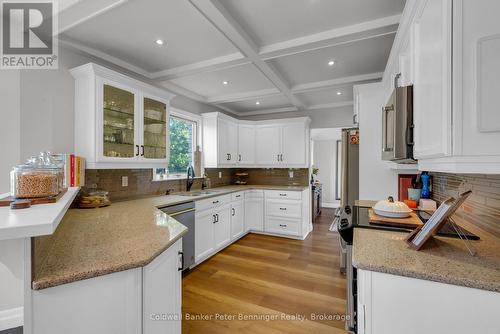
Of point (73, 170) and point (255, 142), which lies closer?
point (73, 170)

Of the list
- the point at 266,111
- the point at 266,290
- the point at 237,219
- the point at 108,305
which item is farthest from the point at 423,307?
the point at 266,111

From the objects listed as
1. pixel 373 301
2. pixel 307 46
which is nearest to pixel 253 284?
pixel 373 301

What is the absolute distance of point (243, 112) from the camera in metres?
5.08

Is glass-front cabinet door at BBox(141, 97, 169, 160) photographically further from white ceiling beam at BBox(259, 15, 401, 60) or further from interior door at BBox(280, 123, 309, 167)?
interior door at BBox(280, 123, 309, 167)

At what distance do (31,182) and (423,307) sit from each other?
182cm

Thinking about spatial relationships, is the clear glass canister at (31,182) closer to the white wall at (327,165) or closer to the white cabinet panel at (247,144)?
the white cabinet panel at (247,144)

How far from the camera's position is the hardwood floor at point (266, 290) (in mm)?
1855

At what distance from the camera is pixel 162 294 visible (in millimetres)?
1158

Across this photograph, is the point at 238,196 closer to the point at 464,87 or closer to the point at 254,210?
the point at 254,210

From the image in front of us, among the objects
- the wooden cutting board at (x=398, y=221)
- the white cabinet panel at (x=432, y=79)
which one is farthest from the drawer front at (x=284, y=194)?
the white cabinet panel at (x=432, y=79)

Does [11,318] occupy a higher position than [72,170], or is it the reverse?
[72,170]

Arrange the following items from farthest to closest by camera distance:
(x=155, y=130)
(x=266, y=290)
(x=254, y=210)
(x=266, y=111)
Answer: (x=266, y=111) < (x=254, y=210) < (x=155, y=130) < (x=266, y=290)

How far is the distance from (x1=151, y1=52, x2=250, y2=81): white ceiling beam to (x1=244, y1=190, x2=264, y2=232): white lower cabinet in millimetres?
2262

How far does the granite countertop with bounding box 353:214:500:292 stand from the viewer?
84cm
